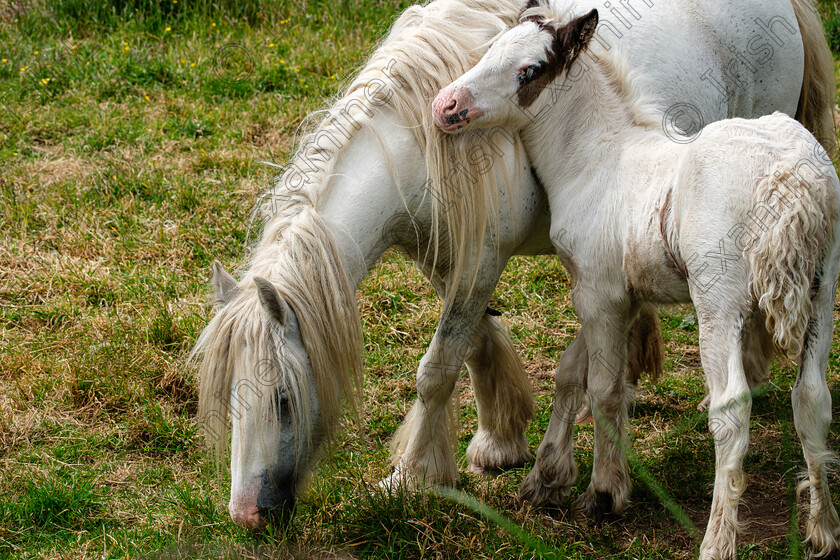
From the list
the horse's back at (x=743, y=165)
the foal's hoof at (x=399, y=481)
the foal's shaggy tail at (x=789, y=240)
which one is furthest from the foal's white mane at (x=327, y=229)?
the foal's shaggy tail at (x=789, y=240)

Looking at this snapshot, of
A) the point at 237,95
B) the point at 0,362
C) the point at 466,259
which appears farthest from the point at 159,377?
the point at 237,95

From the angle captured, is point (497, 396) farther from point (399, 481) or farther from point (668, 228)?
point (668, 228)

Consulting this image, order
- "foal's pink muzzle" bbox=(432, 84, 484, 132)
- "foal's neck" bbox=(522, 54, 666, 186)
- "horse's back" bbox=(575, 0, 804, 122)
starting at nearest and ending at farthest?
1. "foal's pink muzzle" bbox=(432, 84, 484, 132)
2. "foal's neck" bbox=(522, 54, 666, 186)
3. "horse's back" bbox=(575, 0, 804, 122)

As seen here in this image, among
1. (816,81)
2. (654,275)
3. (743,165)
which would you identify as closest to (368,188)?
(654,275)

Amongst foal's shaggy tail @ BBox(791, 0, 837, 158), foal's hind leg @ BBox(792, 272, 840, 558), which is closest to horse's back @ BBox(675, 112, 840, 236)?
foal's hind leg @ BBox(792, 272, 840, 558)

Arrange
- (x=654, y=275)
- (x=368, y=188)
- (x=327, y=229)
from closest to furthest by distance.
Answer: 1. (x=654, y=275)
2. (x=327, y=229)
3. (x=368, y=188)

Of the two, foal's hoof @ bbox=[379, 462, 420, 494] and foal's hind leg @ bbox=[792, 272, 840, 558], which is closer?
foal's hind leg @ bbox=[792, 272, 840, 558]

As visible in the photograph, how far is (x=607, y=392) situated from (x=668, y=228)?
0.74 m

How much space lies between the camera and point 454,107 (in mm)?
2916

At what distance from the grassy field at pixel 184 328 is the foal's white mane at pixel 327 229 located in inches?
14.9

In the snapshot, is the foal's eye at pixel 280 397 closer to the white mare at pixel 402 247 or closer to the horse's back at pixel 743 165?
the white mare at pixel 402 247

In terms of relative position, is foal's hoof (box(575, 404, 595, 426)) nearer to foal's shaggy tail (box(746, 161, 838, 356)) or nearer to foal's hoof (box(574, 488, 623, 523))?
foal's hoof (box(574, 488, 623, 523))

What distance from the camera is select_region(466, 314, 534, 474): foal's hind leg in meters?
3.78

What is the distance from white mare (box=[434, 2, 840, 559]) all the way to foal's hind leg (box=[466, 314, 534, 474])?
41 centimetres
